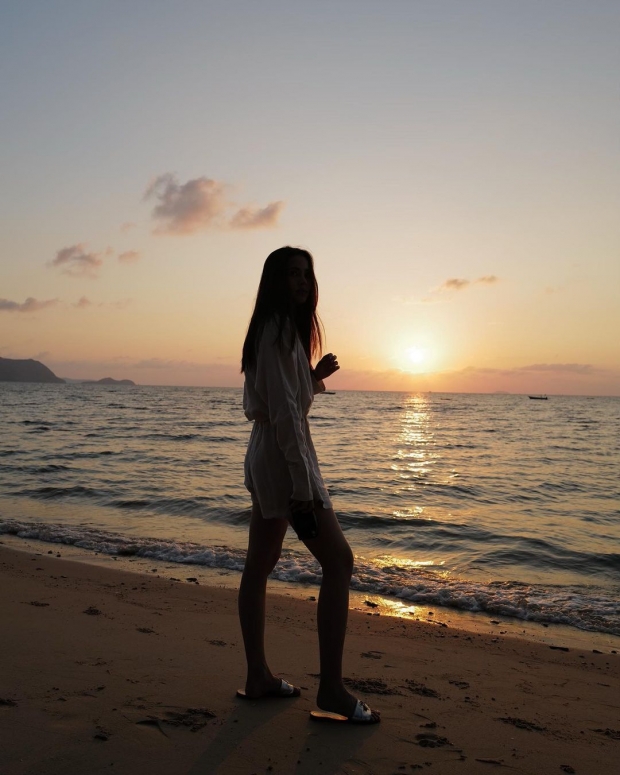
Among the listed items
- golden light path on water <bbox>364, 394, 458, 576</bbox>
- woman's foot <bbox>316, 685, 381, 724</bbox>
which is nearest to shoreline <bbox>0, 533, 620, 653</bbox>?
golden light path on water <bbox>364, 394, 458, 576</bbox>

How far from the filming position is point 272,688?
9.90ft

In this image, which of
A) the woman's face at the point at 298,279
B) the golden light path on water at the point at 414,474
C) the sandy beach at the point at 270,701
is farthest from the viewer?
the golden light path on water at the point at 414,474

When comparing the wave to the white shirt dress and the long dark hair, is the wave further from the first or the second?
the long dark hair

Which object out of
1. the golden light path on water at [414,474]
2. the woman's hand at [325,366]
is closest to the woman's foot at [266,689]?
the woman's hand at [325,366]

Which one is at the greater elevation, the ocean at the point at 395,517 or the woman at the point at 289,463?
the woman at the point at 289,463

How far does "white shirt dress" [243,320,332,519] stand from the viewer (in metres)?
2.57

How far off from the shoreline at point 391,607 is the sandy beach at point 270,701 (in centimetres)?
35

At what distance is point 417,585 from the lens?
20.8 feet

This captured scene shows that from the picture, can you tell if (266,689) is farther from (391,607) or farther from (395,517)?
(395,517)

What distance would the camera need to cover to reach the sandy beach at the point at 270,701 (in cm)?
246

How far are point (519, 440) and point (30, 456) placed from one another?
69.1ft

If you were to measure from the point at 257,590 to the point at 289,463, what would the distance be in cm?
81

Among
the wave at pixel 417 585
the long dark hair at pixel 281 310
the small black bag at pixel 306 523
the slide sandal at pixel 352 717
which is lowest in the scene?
the wave at pixel 417 585

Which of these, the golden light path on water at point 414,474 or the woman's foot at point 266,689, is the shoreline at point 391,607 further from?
the woman's foot at point 266,689
